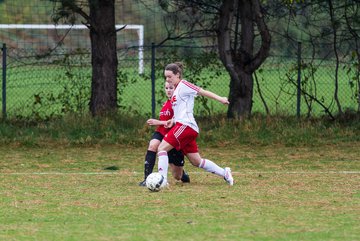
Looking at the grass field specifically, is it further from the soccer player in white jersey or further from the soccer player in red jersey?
the soccer player in white jersey

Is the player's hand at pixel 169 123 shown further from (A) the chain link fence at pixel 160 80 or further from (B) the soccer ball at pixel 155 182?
(A) the chain link fence at pixel 160 80

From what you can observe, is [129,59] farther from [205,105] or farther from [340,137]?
[340,137]

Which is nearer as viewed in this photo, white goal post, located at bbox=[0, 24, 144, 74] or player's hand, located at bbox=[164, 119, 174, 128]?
player's hand, located at bbox=[164, 119, 174, 128]

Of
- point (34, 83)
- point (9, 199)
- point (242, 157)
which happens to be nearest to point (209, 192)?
point (9, 199)

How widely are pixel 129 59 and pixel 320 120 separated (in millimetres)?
4422

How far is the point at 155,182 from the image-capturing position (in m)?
11.1

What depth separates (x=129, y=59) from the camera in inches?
810

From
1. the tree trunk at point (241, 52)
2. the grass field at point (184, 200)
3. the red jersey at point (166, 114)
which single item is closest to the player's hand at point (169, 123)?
the red jersey at point (166, 114)

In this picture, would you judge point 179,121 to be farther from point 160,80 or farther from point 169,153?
point 160,80

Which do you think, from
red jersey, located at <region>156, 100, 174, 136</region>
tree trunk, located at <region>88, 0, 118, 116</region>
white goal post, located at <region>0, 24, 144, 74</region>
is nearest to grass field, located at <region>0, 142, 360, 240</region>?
red jersey, located at <region>156, 100, 174, 136</region>

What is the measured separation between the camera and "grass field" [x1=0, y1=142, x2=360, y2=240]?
27.8 ft

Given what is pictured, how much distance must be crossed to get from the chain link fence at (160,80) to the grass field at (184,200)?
3.24m

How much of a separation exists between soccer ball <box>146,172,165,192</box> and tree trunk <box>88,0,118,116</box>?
784 centimetres

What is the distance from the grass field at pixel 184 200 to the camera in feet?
27.8
